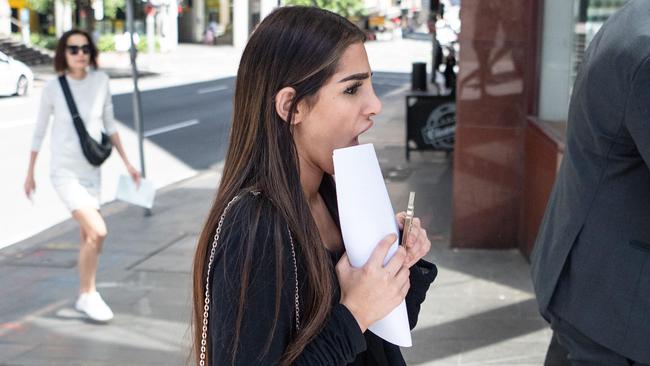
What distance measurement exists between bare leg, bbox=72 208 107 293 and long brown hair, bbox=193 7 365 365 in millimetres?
4085

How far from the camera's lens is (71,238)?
8.64 m

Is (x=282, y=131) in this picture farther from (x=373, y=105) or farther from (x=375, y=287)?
(x=375, y=287)

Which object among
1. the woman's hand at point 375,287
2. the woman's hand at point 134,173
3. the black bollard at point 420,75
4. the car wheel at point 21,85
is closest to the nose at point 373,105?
the woman's hand at point 375,287

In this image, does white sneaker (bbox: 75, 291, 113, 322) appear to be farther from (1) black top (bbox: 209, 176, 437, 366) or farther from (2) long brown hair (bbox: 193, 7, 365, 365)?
(1) black top (bbox: 209, 176, 437, 366)

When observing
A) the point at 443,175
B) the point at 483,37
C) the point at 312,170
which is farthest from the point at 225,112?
the point at 312,170

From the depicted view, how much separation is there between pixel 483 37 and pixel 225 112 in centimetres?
1444

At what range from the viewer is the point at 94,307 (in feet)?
19.7

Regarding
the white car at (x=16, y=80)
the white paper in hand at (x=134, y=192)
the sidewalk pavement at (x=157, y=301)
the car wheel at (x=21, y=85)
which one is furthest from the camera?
the car wheel at (x=21, y=85)

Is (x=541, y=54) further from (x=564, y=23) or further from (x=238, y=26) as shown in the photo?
(x=238, y=26)

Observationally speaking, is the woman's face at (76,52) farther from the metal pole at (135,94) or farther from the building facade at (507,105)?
the metal pole at (135,94)

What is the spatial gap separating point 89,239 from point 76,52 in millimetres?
1196

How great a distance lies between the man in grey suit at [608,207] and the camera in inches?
86.3

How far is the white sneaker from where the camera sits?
5957 mm

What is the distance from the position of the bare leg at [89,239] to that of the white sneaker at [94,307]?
4cm
